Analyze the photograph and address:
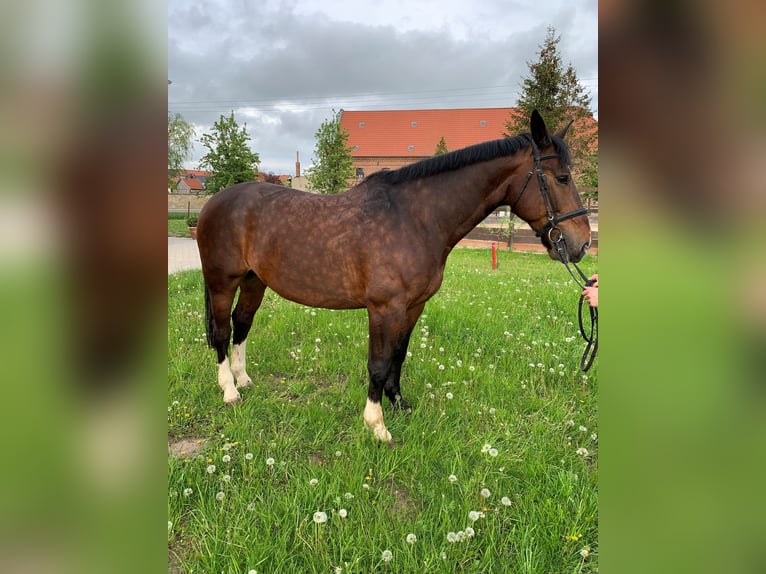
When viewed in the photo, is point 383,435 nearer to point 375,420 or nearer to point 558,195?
point 375,420

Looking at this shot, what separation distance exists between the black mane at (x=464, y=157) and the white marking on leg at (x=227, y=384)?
2147 millimetres

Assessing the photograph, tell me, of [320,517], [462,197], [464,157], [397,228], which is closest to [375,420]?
[320,517]

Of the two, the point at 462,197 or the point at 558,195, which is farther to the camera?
the point at 462,197

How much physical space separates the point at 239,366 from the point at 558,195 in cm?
322

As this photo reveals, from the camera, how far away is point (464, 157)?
3059mm

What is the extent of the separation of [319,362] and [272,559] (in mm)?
2454

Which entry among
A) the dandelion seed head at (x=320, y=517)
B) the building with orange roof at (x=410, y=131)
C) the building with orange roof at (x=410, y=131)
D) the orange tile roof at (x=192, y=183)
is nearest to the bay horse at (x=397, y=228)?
the dandelion seed head at (x=320, y=517)

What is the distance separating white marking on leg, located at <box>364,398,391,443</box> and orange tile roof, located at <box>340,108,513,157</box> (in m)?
46.2

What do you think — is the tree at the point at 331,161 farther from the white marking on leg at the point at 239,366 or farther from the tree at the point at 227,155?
the white marking on leg at the point at 239,366

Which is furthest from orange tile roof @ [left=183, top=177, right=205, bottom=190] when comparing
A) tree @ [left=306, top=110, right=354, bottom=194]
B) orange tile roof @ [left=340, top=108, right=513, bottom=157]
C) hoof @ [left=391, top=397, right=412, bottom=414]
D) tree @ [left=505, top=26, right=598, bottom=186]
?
hoof @ [left=391, top=397, right=412, bottom=414]
